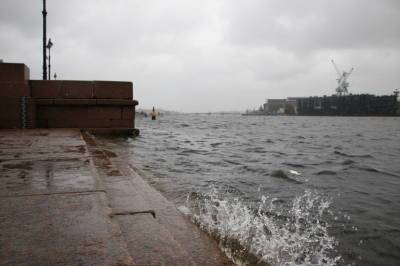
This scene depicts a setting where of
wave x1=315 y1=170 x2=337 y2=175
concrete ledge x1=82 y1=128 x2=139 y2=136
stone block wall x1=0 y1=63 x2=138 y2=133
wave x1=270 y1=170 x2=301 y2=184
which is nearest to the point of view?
wave x1=270 y1=170 x2=301 y2=184

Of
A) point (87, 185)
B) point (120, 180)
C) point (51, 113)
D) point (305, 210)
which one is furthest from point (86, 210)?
point (51, 113)

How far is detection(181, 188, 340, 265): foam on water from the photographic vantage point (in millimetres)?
2920

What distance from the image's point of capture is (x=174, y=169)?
23.4 feet

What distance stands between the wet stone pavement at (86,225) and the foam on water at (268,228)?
0.46 meters

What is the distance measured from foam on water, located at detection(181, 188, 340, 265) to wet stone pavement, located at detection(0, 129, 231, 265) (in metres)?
0.46

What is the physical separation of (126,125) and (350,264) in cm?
996

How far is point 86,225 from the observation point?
6.48 ft

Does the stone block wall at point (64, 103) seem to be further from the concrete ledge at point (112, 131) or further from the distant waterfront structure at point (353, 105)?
the distant waterfront structure at point (353, 105)

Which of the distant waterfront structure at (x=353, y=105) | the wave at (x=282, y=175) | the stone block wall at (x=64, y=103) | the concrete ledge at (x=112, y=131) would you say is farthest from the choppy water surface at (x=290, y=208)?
the distant waterfront structure at (x=353, y=105)

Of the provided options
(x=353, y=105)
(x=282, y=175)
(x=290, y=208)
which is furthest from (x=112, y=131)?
(x=353, y=105)

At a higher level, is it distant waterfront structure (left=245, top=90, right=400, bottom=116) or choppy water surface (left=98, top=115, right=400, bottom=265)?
distant waterfront structure (left=245, top=90, right=400, bottom=116)

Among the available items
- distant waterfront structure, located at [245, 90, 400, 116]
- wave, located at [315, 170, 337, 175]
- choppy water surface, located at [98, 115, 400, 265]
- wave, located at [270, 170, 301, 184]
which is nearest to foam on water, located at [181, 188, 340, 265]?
choppy water surface, located at [98, 115, 400, 265]

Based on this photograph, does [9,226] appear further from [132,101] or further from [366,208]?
[132,101]

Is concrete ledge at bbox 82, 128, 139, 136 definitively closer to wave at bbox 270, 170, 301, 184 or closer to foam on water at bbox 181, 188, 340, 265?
wave at bbox 270, 170, 301, 184
